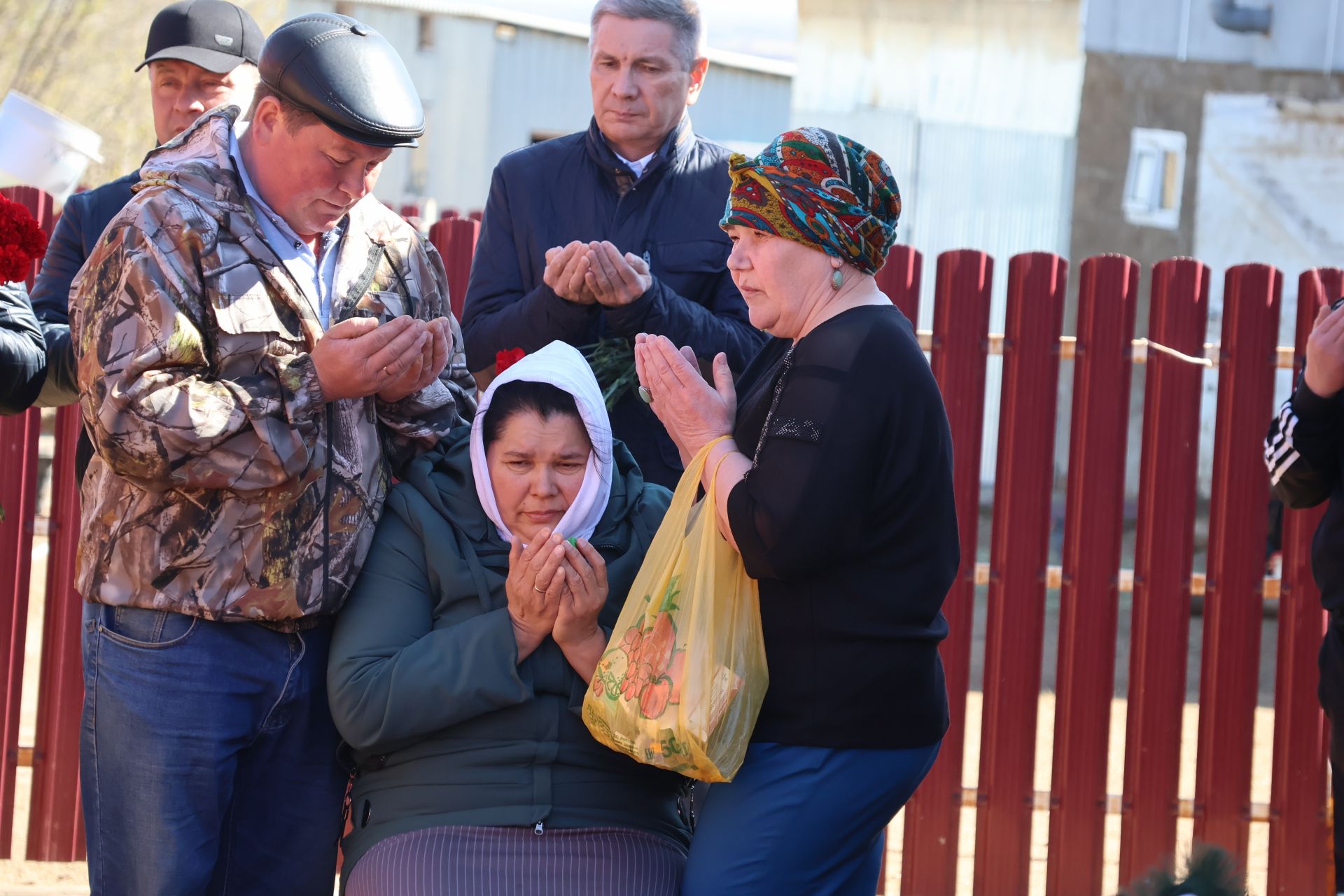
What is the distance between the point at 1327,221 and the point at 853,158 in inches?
504

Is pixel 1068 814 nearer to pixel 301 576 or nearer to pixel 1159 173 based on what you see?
pixel 301 576

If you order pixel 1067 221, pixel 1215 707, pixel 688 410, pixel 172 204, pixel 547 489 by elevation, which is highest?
pixel 1067 221

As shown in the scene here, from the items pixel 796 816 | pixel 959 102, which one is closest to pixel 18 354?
pixel 796 816

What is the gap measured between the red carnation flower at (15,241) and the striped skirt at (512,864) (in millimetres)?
1329

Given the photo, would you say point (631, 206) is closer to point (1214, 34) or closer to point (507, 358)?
point (507, 358)

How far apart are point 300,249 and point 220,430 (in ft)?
1.41

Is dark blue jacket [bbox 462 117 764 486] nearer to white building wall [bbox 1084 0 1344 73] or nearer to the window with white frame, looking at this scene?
the window with white frame

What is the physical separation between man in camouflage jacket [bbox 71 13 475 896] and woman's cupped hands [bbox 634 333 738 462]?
40 centimetres

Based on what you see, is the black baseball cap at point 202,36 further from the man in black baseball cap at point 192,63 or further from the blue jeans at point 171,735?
the blue jeans at point 171,735

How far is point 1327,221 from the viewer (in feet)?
43.8

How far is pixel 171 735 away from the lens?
2359 mm

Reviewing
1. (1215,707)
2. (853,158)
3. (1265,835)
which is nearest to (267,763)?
(853,158)

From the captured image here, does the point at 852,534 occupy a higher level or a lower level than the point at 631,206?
lower

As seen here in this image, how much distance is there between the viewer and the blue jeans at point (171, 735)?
236cm
